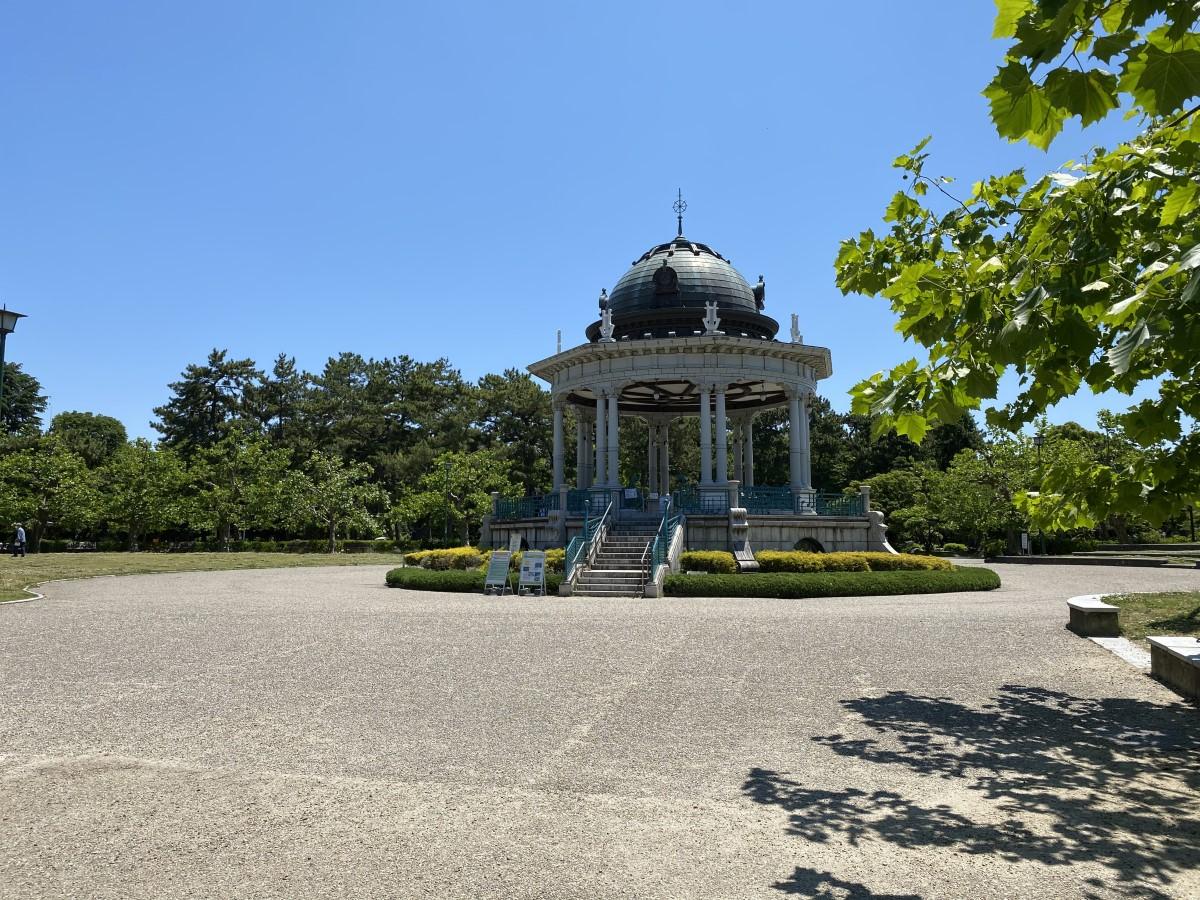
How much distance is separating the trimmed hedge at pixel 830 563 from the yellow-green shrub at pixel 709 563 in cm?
115

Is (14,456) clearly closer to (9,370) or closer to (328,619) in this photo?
(9,370)

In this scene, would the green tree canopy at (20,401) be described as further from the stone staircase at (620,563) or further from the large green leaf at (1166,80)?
the large green leaf at (1166,80)

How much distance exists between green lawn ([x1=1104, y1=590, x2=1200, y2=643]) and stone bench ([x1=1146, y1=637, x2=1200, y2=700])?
290 cm

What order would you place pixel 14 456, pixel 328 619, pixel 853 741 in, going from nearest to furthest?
pixel 853 741 < pixel 328 619 < pixel 14 456

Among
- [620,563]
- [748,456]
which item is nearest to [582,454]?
[748,456]

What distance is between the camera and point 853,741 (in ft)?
23.3

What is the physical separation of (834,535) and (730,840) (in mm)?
25765

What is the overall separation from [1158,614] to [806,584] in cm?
789

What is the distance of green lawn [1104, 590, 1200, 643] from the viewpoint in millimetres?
12773

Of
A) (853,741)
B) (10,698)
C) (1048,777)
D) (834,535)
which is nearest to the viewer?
(1048,777)

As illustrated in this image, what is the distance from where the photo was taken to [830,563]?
2375 centimetres

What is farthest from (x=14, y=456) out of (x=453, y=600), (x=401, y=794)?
(x=401, y=794)

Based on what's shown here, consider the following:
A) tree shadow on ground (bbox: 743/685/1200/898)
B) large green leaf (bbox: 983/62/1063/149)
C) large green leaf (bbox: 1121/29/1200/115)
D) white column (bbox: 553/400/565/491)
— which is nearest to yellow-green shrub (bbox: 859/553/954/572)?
white column (bbox: 553/400/565/491)

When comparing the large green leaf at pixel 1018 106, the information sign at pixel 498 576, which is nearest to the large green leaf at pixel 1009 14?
the large green leaf at pixel 1018 106
